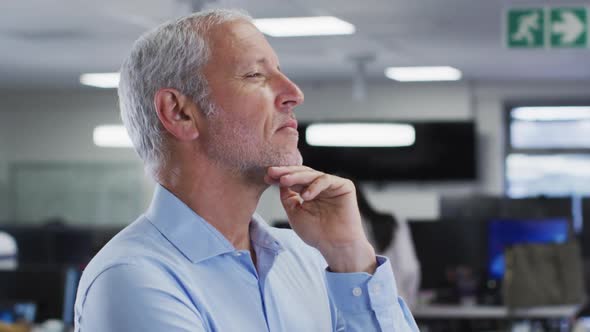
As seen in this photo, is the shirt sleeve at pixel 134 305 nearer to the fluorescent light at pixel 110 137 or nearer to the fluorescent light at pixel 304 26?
the fluorescent light at pixel 304 26

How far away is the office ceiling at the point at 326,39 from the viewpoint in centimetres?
570

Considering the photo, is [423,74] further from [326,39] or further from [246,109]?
[246,109]

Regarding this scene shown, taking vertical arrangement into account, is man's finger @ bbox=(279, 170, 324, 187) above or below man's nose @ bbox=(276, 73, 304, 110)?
below

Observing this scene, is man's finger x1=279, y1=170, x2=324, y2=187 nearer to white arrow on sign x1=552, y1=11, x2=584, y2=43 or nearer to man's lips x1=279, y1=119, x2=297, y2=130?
man's lips x1=279, y1=119, x2=297, y2=130

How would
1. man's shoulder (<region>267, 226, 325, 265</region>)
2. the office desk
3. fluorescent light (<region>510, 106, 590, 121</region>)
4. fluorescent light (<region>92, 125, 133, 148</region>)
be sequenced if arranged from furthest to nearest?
fluorescent light (<region>92, 125, 133, 148</region>), fluorescent light (<region>510, 106, 590, 121</region>), the office desk, man's shoulder (<region>267, 226, 325, 265</region>)

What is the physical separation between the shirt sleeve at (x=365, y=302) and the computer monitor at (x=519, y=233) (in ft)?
17.0

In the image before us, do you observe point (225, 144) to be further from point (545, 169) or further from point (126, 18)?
point (545, 169)

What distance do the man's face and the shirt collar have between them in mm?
79

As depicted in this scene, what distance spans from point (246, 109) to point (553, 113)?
9.64m

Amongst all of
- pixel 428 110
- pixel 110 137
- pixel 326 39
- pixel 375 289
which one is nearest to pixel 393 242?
pixel 326 39

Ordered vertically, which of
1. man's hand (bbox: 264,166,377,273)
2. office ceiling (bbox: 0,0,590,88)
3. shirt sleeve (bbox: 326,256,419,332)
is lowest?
office ceiling (bbox: 0,0,590,88)

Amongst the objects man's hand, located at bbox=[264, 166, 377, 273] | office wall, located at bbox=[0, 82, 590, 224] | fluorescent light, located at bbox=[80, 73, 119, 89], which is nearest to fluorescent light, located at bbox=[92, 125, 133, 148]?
office wall, located at bbox=[0, 82, 590, 224]

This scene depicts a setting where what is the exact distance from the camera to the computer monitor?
6270 mm

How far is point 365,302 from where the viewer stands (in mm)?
1244
